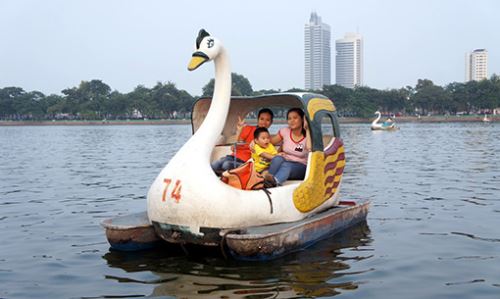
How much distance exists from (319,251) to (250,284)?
1810 millimetres

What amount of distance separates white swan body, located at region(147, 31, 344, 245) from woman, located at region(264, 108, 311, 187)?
621 millimetres

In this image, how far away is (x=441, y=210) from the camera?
1196 cm

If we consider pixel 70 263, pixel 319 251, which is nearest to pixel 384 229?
pixel 319 251

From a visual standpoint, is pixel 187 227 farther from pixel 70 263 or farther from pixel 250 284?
pixel 70 263

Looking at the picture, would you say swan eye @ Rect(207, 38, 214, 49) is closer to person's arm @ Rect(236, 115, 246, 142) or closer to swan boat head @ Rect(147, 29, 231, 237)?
swan boat head @ Rect(147, 29, 231, 237)

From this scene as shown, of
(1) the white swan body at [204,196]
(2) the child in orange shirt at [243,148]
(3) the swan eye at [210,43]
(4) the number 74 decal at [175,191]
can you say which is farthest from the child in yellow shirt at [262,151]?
(4) the number 74 decal at [175,191]

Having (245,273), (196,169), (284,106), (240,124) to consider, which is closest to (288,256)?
(245,273)

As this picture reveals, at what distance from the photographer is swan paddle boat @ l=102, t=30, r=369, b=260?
7371 mm

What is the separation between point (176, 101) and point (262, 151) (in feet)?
340

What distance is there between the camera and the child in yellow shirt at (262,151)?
914 cm

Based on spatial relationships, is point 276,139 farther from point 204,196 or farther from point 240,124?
point 204,196

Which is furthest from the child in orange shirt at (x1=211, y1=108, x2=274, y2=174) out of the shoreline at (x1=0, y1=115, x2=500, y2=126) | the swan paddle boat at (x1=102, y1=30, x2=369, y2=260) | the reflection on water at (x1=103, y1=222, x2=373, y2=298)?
the shoreline at (x1=0, y1=115, x2=500, y2=126)

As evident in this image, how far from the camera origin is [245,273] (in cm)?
736

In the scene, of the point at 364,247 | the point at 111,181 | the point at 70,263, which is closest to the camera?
the point at 70,263
